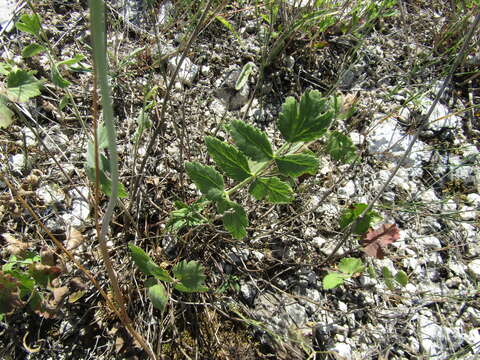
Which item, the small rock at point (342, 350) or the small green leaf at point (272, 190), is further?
the small rock at point (342, 350)

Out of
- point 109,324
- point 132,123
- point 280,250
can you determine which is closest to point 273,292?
point 280,250

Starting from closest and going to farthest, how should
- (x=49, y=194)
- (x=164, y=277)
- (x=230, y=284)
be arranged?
(x=164, y=277) → (x=230, y=284) → (x=49, y=194)

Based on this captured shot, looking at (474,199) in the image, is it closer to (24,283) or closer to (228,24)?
(228,24)

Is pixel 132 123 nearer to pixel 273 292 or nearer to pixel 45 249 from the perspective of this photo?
pixel 45 249

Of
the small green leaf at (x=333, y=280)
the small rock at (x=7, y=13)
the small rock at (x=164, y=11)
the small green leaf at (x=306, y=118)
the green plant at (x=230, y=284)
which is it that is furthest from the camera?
the small rock at (x=164, y=11)

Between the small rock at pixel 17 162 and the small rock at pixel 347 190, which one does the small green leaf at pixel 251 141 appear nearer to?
the small rock at pixel 347 190

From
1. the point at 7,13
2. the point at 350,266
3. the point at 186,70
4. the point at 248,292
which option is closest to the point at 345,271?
the point at 350,266

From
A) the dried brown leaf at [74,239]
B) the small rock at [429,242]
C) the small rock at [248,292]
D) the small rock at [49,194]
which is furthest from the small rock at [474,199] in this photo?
the small rock at [49,194]
